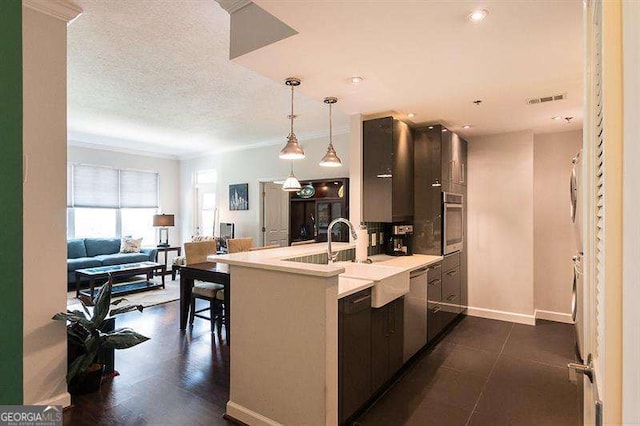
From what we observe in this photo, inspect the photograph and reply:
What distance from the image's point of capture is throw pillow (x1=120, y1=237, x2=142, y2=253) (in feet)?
23.5

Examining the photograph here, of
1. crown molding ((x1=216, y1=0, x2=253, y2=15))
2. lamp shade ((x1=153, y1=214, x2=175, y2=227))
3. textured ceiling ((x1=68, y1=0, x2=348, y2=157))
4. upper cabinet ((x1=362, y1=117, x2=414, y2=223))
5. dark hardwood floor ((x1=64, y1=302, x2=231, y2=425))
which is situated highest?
textured ceiling ((x1=68, y1=0, x2=348, y2=157))

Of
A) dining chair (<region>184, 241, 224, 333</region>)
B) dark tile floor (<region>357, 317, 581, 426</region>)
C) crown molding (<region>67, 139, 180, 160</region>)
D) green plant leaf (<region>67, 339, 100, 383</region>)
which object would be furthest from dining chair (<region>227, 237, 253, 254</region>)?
crown molding (<region>67, 139, 180, 160</region>)

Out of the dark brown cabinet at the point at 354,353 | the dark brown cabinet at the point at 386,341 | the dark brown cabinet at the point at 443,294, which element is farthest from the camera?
the dark brown cabinet at the point at 443,294

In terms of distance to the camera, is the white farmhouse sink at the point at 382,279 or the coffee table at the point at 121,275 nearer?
the white farmhouse sink at the point at 382,279

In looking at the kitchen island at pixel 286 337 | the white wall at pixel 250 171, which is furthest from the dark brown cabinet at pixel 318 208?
the kitchen island at pixel 286 337

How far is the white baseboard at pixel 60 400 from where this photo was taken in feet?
7.69

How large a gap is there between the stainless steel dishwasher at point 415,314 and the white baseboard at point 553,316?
2265mm

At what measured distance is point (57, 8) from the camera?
237cm

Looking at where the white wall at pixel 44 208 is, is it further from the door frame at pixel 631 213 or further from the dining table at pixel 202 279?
the door frame at pixel 631 213

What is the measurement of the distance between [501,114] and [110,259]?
22.9 feet

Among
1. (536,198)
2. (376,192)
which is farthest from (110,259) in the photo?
(536,198)

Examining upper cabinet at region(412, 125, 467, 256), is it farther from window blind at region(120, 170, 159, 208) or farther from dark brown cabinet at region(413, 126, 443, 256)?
window blind at region(120, 170, 159, 208)

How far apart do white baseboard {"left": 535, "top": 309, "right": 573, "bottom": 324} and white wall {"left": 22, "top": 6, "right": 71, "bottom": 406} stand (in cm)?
525

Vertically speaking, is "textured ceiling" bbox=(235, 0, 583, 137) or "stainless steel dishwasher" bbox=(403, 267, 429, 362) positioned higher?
"textured ceiling" bbox=(235, 0, 583, 137)
